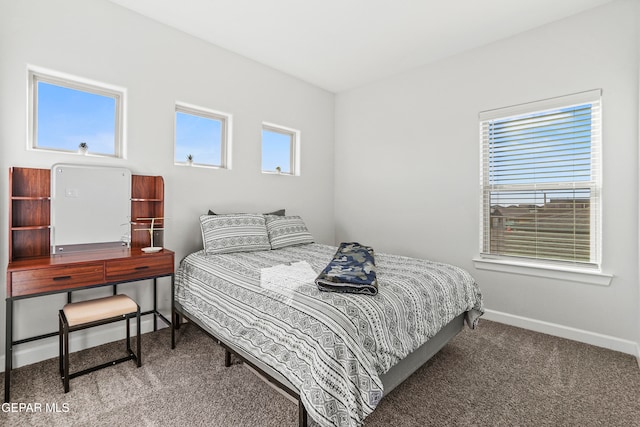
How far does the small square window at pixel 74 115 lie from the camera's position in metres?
2.39

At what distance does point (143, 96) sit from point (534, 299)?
419 centimetres

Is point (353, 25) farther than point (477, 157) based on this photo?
No

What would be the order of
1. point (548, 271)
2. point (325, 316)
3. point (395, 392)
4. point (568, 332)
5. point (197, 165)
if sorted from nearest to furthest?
point (325, 316), point (395, 392), point (568, 332), point (548, 271), point (197, 165)

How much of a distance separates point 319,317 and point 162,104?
8.55 ft

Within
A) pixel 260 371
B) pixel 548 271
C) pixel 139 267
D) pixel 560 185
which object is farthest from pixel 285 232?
pixel 560 185

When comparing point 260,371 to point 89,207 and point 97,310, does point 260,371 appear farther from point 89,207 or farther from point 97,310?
point 89,207

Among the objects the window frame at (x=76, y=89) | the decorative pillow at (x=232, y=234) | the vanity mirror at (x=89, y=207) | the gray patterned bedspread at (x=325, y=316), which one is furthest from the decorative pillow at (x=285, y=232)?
the window frame at (x=76, y=89)

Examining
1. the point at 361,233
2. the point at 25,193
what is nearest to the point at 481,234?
the point at 361,233

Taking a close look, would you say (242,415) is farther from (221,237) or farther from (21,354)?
(21,354)

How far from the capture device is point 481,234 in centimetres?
329

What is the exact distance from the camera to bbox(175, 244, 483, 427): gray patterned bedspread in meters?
1.37

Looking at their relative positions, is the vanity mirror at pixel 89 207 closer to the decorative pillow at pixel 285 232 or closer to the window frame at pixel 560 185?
the decorative pillow at pixel 285 232

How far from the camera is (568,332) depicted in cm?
276

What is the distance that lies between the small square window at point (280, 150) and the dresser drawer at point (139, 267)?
1805 mm
